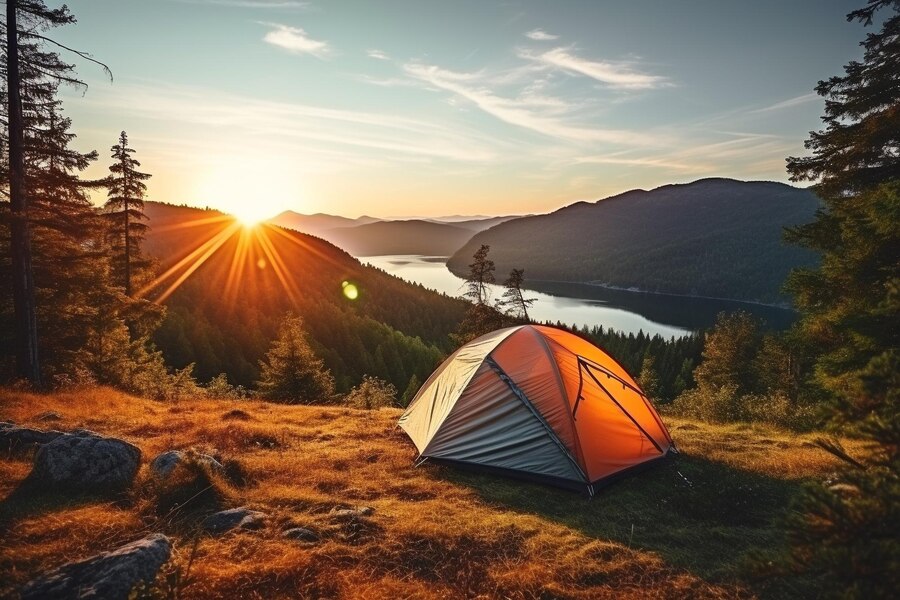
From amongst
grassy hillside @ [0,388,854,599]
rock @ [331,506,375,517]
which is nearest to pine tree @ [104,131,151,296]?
grassy hillside @ [0,388,854,599]

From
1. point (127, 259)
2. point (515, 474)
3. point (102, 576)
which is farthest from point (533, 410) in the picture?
point (127, 259)

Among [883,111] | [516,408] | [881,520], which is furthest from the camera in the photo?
[883,111]

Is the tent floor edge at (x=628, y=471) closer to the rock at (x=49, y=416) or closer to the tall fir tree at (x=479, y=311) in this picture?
the rock at (x=49, y=416)

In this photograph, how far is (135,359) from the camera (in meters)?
28.8

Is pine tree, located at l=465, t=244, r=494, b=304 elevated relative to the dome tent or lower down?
elevated

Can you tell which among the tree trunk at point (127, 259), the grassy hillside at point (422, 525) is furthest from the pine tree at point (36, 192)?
the tree trunk at point (127, 259)

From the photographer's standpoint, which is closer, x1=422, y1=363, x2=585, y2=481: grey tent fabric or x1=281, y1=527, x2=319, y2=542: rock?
x1=281, y1=527, x2=319, y2=542: rock

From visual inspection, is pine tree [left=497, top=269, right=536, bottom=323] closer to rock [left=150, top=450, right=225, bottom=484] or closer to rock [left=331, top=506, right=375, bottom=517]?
rock [left=331, top=506, right=375, bottom=517]

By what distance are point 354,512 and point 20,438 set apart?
20.9 feet

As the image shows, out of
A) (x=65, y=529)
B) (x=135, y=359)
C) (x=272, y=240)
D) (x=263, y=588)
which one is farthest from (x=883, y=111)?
(x=272, y=240)

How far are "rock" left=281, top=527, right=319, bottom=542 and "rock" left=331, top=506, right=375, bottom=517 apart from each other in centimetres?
70

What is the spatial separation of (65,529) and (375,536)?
3898 millimetres

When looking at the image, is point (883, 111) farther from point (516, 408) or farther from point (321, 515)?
point (321, 515)

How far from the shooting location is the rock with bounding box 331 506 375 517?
23.6 feet
